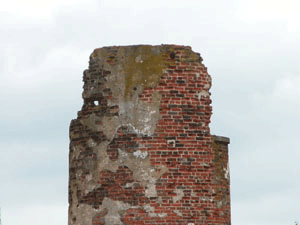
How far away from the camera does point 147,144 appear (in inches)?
492

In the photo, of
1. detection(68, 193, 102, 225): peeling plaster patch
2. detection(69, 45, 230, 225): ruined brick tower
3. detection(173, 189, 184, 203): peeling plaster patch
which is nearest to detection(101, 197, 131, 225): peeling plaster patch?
detection(69, 45, 230, 225): ruined brick tower

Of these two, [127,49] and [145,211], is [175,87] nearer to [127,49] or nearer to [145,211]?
[127,49]

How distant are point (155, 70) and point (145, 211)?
203 cm

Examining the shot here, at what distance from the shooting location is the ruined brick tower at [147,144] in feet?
40.7

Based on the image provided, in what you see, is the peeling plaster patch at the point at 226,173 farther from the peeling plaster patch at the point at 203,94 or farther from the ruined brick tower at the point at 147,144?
the peeling plaster patch at the point at 203,94

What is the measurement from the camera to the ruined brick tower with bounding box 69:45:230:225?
40.7 ft

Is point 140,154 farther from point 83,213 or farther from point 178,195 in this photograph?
point 83,213

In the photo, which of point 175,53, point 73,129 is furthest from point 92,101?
point 175,53

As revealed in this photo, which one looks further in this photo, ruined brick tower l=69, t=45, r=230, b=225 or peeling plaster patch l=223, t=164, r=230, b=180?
peeling plaster patch l=223, t=164, r=230, b=180

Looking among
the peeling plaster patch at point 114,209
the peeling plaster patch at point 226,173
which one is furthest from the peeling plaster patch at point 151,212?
the peeling plaster patch at point 226,173

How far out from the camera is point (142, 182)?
12.4 m

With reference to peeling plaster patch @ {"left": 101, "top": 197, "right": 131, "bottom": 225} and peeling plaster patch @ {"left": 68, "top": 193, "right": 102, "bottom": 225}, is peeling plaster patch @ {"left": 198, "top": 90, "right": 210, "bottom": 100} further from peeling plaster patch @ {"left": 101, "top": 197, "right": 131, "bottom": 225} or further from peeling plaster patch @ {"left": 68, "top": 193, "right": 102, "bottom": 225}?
peeling plaster patch @ {"left": 68, "top": 193, "right": 102, "bottom": 225}

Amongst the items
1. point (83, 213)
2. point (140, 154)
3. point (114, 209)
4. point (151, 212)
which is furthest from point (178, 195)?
point (83, 213)

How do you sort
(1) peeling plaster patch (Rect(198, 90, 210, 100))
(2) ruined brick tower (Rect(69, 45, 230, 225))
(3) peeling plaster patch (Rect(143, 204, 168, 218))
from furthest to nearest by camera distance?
(1) peeling plaster patch (Rect(198, 90, 210, 100)) < (2) ruined brick tower (Rect(69, 45, 230, 225)) < (3) peeling plaster patch (Rect(143, 204, 168, 218))
